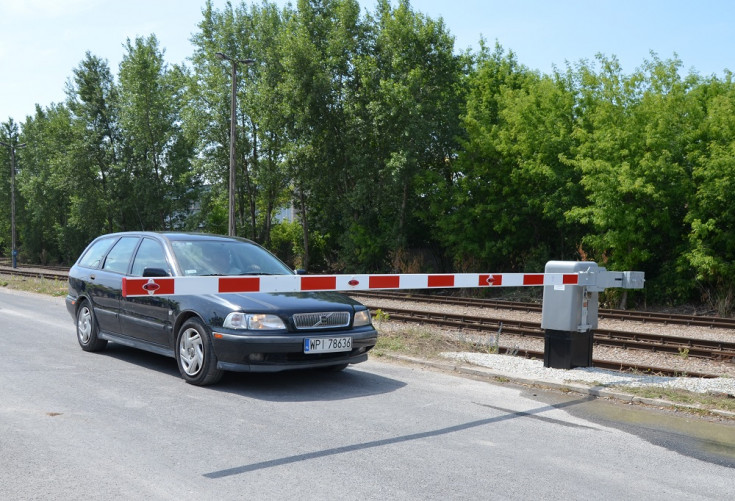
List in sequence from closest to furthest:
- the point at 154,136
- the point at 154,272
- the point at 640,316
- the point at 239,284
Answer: the point at 239,284 → the point at 154,272 → the point at 640,316 → the point at 154,136

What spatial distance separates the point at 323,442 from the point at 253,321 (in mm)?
1833

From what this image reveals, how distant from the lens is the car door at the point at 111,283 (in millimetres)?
8070

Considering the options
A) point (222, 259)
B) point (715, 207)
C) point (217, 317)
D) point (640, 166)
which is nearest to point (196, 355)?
point (217, 317)

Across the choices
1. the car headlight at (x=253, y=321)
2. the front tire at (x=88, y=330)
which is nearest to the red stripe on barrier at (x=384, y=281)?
the car headlight at (x=253, y=321)

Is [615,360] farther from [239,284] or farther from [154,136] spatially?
[154,136]

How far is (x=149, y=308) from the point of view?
7.38 metres

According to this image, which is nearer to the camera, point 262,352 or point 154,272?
point 262,352

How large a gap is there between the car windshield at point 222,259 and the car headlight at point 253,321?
0.97 metres

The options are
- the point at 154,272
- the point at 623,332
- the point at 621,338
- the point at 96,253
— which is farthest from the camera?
the point at 621,338

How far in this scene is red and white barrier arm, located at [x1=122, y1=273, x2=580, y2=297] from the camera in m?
5.55

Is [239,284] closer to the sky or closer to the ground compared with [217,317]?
closer to the sky

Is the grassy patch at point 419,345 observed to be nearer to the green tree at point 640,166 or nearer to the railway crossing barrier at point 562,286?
the railway crossing barrier at point 562,286

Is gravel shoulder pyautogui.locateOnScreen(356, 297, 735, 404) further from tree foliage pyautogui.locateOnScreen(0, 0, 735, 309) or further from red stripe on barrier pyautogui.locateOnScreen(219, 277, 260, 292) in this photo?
tree foliage pyautogui.locateOnScreen(0, 0, 735, 309)

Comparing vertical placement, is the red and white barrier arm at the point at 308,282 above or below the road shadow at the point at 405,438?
above
